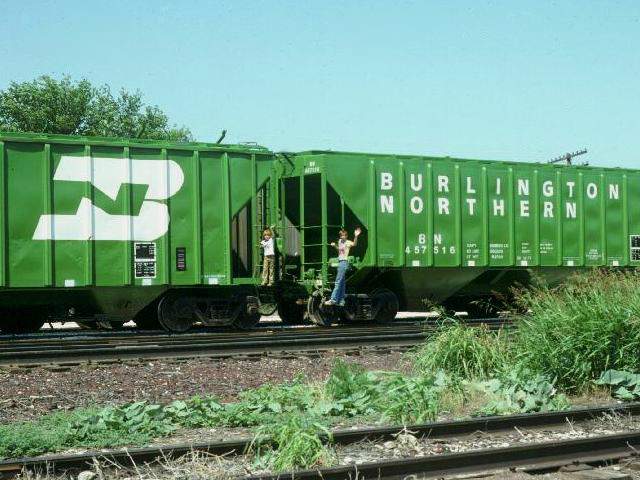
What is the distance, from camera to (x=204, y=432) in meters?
7.39

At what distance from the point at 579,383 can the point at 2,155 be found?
35.1ft

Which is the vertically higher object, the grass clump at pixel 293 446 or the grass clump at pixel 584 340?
the grass clump at pixel 584 340

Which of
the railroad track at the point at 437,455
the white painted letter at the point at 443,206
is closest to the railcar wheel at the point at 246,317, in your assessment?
the white painted letter at the point at 443,206

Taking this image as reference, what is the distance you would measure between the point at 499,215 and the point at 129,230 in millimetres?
8481

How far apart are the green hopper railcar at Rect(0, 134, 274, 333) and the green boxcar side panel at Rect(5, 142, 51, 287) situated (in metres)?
0.02

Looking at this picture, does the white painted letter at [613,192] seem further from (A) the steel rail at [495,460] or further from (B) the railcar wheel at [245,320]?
(A) the steel rail at [495,460]

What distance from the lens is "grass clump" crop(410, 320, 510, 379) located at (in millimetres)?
9578

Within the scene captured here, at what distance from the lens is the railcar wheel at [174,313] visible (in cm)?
1664

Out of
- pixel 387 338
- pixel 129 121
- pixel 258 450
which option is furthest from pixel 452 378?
pixel 129 121

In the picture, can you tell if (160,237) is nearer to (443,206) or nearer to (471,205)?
(443,206)

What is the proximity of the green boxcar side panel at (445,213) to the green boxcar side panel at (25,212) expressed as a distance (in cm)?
821

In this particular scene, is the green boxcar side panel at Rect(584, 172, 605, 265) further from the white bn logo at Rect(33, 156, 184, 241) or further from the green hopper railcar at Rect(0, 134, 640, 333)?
the white bn logo at Rect(33, 156, 184, 241)

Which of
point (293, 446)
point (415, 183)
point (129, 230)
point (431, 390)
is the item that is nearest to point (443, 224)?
point (415, 183)

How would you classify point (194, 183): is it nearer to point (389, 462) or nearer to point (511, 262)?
point (511, 262)
